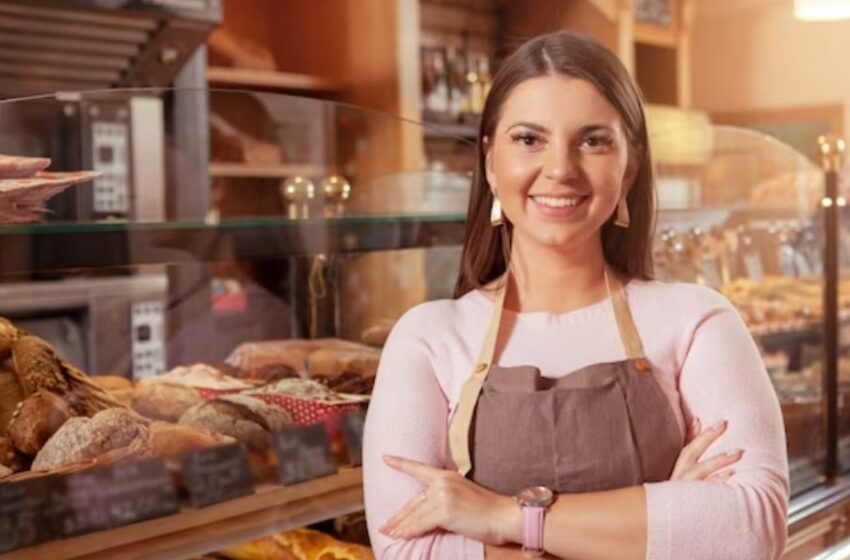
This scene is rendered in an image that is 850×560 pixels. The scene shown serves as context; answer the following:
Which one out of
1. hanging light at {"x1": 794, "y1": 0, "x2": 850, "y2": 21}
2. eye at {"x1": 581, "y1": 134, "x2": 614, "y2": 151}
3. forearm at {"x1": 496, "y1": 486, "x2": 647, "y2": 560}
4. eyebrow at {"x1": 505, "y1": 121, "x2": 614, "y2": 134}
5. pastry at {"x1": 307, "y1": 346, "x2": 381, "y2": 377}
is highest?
hanging light at {"x1": 794, "y1": 0, "x2": 850, "y2": 21}

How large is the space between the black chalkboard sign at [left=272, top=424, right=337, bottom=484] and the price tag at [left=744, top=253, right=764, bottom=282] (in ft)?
2.82

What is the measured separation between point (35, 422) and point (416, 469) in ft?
0.94

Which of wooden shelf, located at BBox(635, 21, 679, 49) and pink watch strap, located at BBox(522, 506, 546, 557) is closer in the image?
pink watch strap, located at BBox(522, 506, 546, 557)

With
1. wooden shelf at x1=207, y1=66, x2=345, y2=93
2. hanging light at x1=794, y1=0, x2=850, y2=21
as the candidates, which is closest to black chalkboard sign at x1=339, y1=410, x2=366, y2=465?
hanging light at x1=794, y1=0, x2=850, y2=21

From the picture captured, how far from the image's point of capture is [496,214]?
79 cm

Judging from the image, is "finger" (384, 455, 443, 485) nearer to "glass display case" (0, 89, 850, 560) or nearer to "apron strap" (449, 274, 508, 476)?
"apron strap" (449, 274, 508, 476)

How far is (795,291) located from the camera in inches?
65.2

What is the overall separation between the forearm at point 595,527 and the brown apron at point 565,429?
1 cm

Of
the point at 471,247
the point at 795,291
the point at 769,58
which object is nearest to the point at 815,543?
the point at 795,291

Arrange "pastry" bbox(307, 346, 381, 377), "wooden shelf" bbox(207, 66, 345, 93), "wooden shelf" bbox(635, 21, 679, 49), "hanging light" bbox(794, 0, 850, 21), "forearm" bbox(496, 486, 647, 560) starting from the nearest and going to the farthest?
"forearm" bbox(496, 486, 647, 560) < "pastry" bbox(307, 346, 381, 377) < "hanging light" bbox(794, 0, 850, 21) < "wooden shelf" bbox(207, 66, 345, 93) < "wooden shelf" bbox(635, 21, 679, 49)

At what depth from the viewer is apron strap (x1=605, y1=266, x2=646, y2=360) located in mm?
757

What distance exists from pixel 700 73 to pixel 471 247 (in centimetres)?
249

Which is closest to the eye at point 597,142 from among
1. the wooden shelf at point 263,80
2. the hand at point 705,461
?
the hand at point 705,461

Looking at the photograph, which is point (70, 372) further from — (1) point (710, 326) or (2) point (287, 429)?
(1) point (710, 326)
